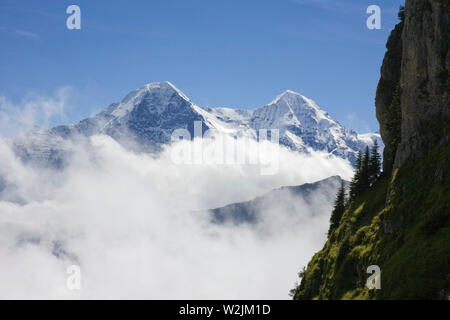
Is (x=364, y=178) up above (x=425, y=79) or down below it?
below

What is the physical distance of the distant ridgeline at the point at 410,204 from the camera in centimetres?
3850

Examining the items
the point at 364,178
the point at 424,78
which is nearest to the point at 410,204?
the point at 424,78

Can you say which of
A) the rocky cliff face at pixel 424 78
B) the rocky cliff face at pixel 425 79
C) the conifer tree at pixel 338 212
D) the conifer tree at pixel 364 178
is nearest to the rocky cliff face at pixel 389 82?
the conifer tree at pixel 364 178

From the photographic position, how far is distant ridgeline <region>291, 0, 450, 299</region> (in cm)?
3850

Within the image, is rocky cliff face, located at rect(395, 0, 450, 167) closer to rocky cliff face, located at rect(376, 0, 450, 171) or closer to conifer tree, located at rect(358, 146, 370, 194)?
rocky cliff face, located at rect(376, 0, 450, 171)

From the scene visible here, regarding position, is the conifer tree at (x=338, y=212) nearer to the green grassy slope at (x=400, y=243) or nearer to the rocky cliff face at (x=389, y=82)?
the rocky cliff face at (x=389, y=82)

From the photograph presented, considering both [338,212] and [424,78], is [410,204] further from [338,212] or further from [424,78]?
[338,212]

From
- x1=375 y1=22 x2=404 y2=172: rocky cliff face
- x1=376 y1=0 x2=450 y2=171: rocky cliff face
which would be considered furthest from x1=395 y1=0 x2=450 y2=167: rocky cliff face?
x1=375 y1=22 x2=404 y2=172: rocky cliff face

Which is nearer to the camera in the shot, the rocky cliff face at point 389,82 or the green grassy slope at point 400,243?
the green grassy slope at point 400,243

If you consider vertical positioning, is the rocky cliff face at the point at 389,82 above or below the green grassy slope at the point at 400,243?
above

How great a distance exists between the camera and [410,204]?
164ft

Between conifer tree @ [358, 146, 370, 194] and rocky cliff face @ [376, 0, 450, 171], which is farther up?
rocky cliff face @ [376, 0, 450, 171]
